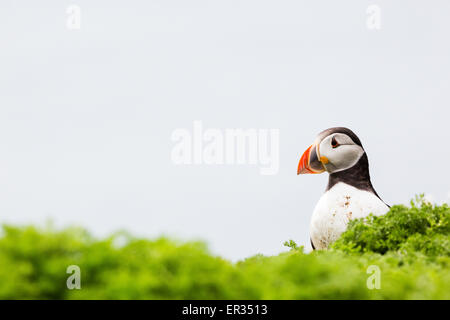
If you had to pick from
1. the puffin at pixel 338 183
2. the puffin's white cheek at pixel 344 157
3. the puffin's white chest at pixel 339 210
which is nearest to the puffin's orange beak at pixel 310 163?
the puffin at pixel 338 183

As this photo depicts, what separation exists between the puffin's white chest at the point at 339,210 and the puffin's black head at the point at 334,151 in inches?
13.8

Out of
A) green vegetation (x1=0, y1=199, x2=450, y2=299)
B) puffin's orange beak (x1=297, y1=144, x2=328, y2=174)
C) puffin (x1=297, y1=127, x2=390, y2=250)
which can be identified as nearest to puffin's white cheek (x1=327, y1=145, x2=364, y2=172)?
puffin (x1=297, y1=127, x2=390, y2=250)

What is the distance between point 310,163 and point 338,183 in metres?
0.57

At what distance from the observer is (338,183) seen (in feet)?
27.0

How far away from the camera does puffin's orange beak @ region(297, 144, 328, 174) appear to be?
8414 mm

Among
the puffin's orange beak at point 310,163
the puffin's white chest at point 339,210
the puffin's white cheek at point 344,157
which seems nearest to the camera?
the puffin's white chest at point 339,210

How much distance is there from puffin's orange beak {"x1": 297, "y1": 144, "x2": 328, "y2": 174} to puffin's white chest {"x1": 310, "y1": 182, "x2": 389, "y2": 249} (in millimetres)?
447

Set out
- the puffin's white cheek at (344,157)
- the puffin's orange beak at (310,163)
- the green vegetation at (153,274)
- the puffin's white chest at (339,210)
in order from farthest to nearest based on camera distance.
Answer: the puffin's orange beak at (310,163), the puffin's white cheek at (344,157), the puffin's white chest at (339,210), the green vegetation at (153,274)

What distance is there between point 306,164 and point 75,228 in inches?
220

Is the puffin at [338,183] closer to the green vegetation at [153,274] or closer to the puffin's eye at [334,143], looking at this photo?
the puffin's eye at [334,143]

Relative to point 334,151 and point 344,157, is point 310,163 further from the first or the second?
point 344,157

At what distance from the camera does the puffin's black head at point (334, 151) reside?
827 centimetres
